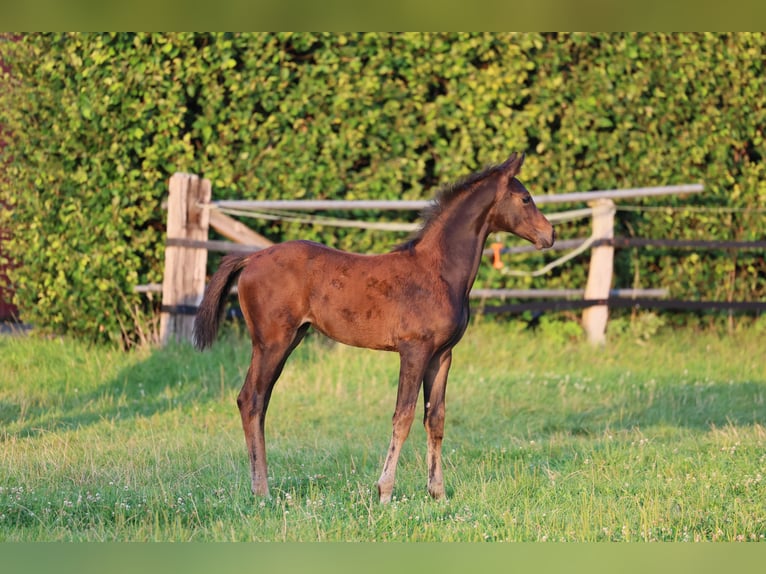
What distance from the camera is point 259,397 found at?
613 cm

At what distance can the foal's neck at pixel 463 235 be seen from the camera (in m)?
6.10

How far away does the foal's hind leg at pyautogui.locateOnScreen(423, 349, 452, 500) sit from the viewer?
617 cm

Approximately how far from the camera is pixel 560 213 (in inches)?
432

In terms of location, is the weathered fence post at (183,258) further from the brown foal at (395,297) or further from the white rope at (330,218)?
the brown foal at (395,297)

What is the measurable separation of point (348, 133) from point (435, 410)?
5.05 meters

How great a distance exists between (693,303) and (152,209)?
5998mm

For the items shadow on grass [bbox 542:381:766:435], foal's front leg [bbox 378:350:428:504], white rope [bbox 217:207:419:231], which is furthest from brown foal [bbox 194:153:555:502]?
white rope [bbox 217:207:419:231]

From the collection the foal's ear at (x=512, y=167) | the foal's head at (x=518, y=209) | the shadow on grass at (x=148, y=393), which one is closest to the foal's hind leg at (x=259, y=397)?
the foal's head at (x=518, y=209)

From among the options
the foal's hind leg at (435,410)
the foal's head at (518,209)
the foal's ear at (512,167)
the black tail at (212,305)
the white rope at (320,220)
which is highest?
the foal's ear at (512,167)

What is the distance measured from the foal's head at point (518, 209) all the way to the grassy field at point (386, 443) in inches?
60.8

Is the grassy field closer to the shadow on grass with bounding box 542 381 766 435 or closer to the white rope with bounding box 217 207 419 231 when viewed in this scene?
the shadow on grass with bounding box 542 381 766 435

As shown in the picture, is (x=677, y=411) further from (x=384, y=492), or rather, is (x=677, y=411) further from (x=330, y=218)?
(x=330, y=218)

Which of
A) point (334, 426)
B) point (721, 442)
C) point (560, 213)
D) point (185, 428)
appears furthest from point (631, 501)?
point (560, 213)

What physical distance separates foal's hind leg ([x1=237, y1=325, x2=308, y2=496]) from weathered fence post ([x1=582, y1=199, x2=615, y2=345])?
18.7ft
